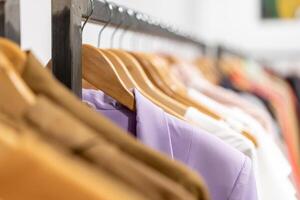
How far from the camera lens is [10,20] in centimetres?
49

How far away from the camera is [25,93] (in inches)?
14.5

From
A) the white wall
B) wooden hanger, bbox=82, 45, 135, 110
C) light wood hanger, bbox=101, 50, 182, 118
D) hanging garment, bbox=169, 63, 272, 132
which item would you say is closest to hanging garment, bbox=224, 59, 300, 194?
hanging garment, bbox=169, 63, 272, 132

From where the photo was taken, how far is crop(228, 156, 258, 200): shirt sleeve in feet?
2.13

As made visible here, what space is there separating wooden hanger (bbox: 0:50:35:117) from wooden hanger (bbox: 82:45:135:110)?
277 millimetres

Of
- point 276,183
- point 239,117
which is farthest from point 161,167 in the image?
point 239,117

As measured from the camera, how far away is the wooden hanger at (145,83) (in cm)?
80

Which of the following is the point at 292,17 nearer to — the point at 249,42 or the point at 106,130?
the point at 249,42

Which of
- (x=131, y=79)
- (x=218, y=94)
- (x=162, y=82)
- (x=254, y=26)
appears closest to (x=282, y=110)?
(x=218, y=94)

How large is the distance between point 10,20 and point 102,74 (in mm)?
198

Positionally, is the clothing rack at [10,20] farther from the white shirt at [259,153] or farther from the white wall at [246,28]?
the white wall at [246,28]

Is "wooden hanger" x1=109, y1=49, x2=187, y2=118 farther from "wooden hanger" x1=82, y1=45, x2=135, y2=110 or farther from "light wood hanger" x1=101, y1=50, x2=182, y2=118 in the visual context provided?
"wooden hanger" x1=82, y1=45, x2=135, y2=110

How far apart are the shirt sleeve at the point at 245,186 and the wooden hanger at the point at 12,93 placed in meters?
0.35

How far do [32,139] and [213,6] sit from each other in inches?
125

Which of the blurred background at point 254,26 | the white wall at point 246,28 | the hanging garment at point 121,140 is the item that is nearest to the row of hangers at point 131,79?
the hanging garment at point 121,140
